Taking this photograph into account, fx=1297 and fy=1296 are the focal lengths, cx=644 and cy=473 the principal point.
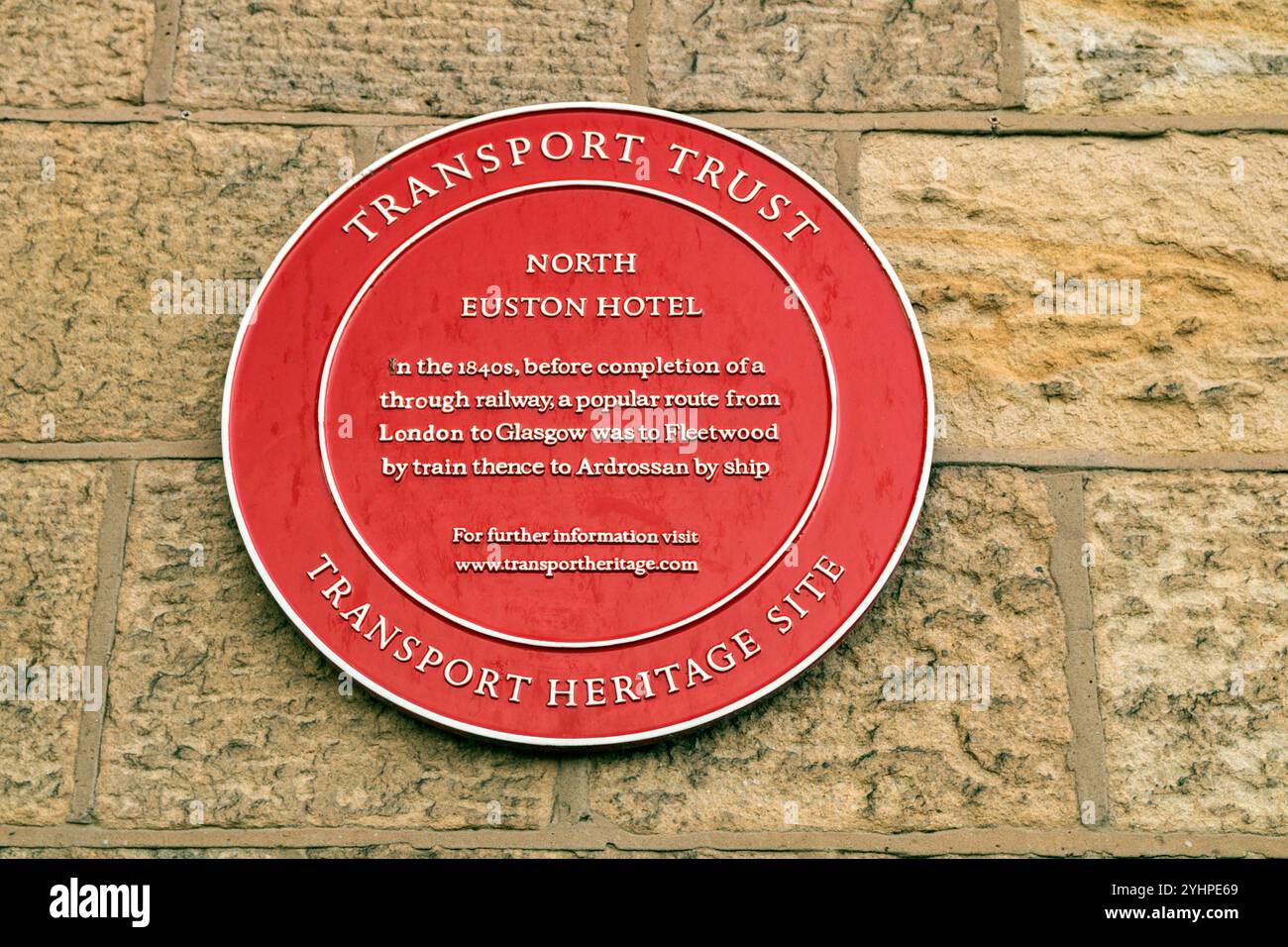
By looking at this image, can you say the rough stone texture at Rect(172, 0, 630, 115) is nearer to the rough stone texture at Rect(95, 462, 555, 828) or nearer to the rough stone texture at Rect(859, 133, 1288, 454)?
the rough stone texture at Rect(859, 133, 1288, 454)

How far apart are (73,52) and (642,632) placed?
199 cm

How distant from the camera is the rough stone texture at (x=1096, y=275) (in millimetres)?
2932

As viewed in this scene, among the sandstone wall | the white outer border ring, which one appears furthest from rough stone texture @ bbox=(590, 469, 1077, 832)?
the white outer border ring

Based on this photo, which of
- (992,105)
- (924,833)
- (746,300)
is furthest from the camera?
(992,105)

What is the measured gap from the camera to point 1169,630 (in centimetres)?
283

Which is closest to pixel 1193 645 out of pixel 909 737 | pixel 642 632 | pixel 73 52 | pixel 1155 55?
pixel 909 737

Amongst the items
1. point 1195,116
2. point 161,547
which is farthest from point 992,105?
point 161,547

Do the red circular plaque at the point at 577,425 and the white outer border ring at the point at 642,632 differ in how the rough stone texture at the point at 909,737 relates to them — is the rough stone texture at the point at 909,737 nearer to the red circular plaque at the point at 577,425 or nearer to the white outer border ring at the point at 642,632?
the red circular plaque at the point at 577,425

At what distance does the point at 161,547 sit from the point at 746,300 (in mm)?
1412

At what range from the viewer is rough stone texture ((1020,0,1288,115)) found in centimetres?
309

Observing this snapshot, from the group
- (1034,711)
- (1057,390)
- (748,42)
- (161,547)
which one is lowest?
(1034,711)

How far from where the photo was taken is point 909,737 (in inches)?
109

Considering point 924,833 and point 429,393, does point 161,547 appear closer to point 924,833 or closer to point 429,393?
point 429,393

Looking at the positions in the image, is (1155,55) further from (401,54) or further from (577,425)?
(401,54)
